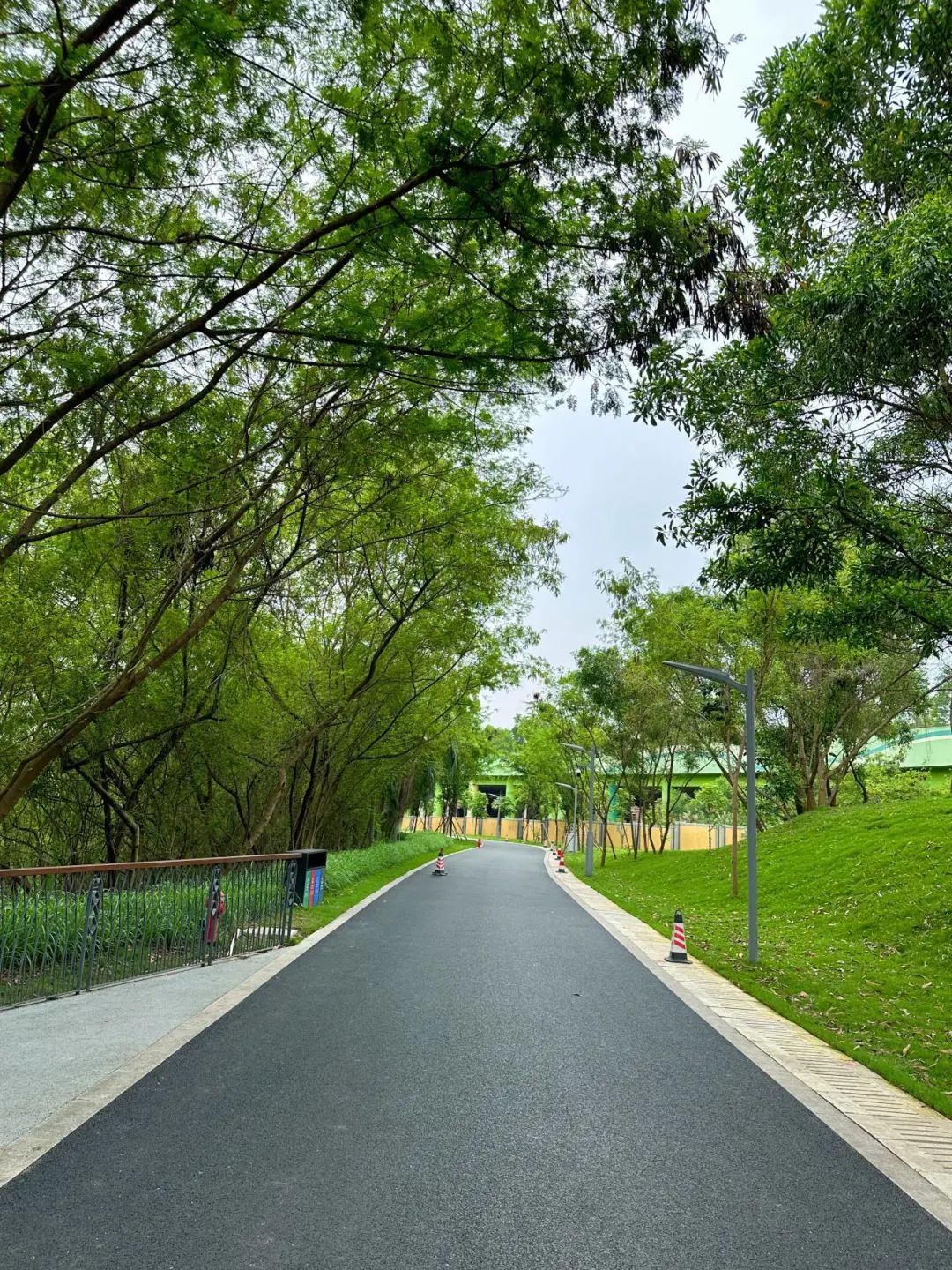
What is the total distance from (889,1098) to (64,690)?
1105 centimetres

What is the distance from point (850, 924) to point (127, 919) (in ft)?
35.7

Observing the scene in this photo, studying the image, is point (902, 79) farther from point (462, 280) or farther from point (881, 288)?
point (462, 280)

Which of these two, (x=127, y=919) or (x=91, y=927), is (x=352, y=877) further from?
(x=91, y=927)

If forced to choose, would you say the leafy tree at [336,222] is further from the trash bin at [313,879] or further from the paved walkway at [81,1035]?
the trash bin at [313,879]

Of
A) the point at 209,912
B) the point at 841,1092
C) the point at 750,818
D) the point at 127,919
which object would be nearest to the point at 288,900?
the point at 209,912

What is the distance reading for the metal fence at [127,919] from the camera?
7172mm

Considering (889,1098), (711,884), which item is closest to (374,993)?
(889,1098)

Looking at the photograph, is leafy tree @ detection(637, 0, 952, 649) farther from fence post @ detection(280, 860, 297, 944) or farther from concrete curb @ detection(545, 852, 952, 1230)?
fence post @ detection(280, 860, 297, 944)

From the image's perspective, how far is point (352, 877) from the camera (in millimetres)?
20406

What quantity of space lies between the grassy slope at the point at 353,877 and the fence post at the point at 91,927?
165 inches

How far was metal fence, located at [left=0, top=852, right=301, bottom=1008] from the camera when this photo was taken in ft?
23.5

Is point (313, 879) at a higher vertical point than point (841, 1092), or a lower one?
higher

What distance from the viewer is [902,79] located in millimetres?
6953

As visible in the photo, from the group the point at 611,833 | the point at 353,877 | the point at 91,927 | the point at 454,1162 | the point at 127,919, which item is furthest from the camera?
the point at 611,833
